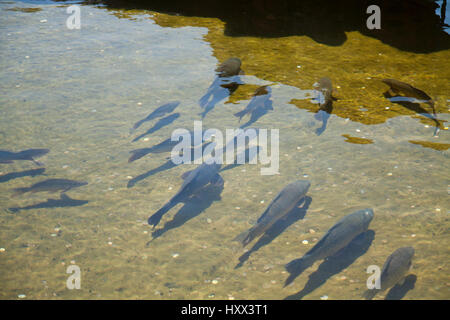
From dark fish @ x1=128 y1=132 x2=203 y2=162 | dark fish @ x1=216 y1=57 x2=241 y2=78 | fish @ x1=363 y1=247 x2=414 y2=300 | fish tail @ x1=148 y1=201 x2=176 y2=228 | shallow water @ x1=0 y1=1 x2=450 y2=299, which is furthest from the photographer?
dark fish @ x1=216 y1=57 x2=241 y2=78

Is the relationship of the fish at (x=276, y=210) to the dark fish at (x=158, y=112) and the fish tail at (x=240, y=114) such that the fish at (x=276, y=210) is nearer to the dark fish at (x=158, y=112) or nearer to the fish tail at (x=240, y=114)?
the fish tail at (x=240, y=114)

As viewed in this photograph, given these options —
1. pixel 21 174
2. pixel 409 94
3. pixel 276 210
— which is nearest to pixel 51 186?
pixel 21 174

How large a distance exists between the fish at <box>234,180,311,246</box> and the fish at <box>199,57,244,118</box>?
8.62ft

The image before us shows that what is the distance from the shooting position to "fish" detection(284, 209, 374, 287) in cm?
335

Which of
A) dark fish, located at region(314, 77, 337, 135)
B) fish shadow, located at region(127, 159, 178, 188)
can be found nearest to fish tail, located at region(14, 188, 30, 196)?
fish shadow, located at region(127, 159, 178, 188)

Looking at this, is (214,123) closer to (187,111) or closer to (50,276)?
(187,111)

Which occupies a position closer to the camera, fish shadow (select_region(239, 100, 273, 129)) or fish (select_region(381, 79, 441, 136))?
fish shadow (select_region(239, 100, 273, 129))

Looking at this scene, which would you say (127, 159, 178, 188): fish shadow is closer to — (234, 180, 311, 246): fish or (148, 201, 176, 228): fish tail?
(148, 201, 176, 228): fish tail

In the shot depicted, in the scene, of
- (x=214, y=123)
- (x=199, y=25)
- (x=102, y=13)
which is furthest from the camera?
(x=102, y=13)

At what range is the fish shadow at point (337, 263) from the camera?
339cm
